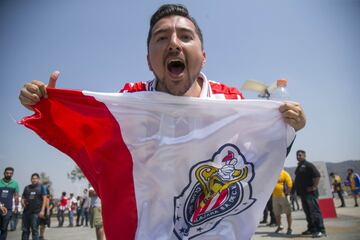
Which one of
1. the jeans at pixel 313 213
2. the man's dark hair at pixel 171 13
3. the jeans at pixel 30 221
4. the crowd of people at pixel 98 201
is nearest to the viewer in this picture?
the man's dark hair at pixel 171 13

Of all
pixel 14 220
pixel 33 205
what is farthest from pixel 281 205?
pixel 14 220

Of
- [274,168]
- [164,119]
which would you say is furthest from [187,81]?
[274,168]

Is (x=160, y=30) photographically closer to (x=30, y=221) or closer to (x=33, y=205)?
(x=33, y=205)

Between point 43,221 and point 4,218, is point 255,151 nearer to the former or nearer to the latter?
point 4,218

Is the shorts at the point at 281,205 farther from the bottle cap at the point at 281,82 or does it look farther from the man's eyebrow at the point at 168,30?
the man's eyebrow at the point at 168,30

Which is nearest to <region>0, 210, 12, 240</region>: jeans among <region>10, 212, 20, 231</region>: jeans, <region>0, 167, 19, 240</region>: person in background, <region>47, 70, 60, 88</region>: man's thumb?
<region>0, 167, 19, 240</region>: person in background

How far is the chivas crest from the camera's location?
6.24 feet

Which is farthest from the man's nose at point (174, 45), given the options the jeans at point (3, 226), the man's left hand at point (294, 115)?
the jeans at point (3, 226)

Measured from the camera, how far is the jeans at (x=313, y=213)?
22.1ft

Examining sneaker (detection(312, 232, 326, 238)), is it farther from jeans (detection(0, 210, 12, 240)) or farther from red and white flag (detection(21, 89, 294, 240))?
jeans (detection(0, 210, 12, 240))

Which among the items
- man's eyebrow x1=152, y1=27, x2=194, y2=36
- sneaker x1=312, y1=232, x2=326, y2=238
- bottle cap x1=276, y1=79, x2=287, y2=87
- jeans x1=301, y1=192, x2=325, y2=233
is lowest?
sneaker x1=312, y1=232, x2=326, y2=238

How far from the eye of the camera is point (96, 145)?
207cm

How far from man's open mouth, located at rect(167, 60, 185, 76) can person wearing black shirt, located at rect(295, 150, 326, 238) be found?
20.1 feet

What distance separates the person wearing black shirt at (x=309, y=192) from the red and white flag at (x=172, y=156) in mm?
5575
